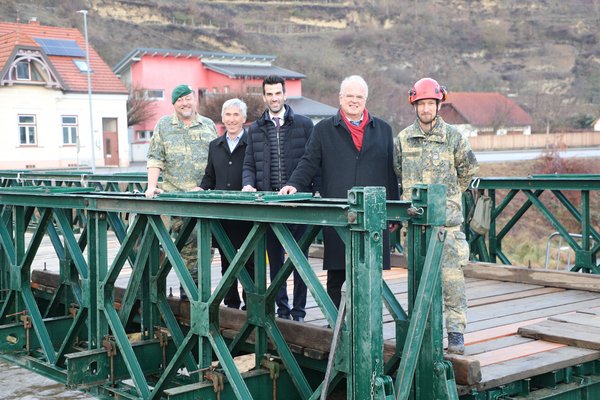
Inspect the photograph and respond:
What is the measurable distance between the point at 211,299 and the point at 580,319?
8.43ft

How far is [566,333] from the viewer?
5535 millimetres

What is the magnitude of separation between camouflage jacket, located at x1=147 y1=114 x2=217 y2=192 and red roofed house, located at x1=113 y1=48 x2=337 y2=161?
166ft

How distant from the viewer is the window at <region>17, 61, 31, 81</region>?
1823 inches

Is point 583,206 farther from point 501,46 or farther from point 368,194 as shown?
point 501,46

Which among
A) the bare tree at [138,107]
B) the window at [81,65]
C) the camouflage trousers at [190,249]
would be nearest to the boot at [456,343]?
the camouflage trousers at [190,249]

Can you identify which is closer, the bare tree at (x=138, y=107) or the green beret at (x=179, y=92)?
the green beret at (x=179, y=92)

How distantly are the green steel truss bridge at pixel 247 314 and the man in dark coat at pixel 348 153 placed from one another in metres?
0.30

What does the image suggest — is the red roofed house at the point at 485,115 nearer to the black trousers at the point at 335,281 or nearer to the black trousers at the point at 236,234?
the black trousers at the point at 236,234

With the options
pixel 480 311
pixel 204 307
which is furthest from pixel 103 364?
pixel 480 311

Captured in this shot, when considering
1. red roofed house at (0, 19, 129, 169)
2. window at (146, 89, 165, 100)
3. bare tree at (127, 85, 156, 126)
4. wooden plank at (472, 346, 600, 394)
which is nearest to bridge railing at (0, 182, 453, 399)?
wooden plank at (472, 346, 600, 394)

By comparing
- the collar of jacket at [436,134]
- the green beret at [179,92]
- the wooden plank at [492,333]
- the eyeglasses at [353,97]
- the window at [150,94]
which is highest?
the window at [150,94]

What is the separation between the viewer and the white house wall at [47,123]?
45500 mm

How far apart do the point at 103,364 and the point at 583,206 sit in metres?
4.99

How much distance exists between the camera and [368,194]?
4258 millimetres
